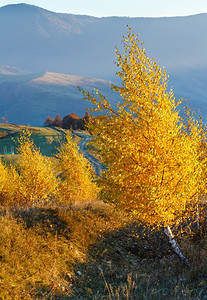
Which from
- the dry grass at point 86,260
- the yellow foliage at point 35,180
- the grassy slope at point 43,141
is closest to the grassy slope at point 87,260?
the dry grass at point 86,260

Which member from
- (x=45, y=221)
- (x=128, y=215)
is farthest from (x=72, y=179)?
(x=128, y=215)

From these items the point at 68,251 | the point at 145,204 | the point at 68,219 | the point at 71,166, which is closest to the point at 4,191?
the point at 71,166

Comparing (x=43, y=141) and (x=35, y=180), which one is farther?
(x=43, y=141)

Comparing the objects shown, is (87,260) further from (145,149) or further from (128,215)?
(145,149)

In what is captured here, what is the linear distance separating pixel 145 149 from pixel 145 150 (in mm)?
135

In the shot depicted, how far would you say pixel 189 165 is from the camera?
1144 cm

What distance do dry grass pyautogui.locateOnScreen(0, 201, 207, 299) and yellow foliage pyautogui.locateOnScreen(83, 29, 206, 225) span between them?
257cm

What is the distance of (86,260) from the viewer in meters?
12.2

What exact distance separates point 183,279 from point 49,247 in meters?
6.32

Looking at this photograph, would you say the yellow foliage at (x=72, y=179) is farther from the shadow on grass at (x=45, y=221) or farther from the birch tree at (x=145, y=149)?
the birch tree at (x=145, y=149)

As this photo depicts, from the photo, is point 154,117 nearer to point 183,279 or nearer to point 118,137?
point 118,137

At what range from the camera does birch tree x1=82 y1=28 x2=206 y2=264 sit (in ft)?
36.9

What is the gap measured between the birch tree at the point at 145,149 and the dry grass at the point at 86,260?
258 centimetres

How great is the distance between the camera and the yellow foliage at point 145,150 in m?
11.2
